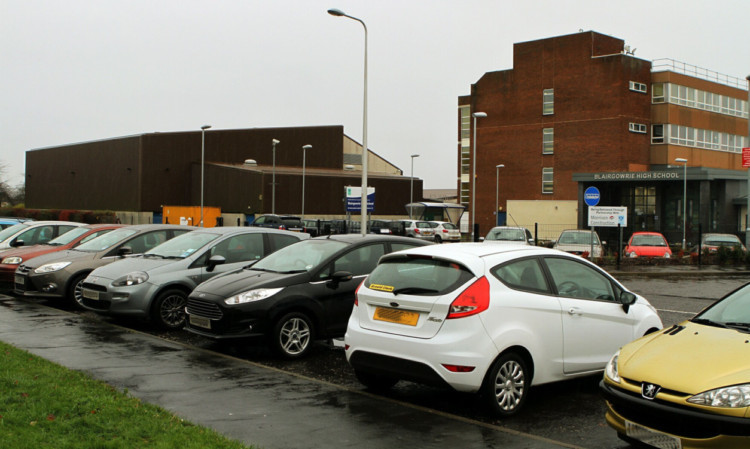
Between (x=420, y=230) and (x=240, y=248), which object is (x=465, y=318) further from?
(x=420, y=230)

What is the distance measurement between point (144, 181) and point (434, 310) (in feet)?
201

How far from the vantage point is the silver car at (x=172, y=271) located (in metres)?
10.8

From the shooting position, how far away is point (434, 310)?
6.23 m

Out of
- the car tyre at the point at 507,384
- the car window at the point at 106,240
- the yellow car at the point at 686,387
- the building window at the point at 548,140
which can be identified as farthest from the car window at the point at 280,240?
the building window at the point at 548,140

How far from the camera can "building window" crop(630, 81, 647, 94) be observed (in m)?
56.4

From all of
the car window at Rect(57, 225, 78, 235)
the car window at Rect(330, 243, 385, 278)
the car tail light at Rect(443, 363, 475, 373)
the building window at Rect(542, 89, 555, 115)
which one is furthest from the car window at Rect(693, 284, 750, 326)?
the building window at Rect(542, 89, 555, 115)

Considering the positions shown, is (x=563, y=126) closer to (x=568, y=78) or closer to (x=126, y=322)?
(x=568, y=78)

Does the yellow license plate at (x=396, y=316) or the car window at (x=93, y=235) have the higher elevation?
the car window at (x=93, y=235)

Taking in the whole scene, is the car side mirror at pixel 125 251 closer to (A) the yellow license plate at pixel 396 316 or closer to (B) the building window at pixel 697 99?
(A) the yellow license plate at pixel 396 316

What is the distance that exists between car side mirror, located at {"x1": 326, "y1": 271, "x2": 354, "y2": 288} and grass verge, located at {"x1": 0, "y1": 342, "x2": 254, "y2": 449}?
316 cm

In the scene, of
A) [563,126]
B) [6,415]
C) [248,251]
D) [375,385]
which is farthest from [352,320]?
[563,126]

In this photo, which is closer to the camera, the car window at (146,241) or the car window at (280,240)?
the car window at (280,240)

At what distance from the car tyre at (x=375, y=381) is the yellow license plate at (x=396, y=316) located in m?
0.77

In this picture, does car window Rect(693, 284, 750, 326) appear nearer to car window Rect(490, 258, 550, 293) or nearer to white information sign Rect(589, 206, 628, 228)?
car window Rect(490, 258, 550, 293)
